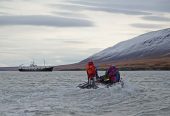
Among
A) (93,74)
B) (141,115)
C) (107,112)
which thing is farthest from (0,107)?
(93,74)

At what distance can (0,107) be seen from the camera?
3584cm

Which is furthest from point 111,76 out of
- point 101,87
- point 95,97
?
point 95,97

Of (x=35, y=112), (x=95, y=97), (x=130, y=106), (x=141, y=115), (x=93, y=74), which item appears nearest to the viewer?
(x=141, y=115)

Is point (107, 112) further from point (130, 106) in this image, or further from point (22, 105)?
point (22, 105)

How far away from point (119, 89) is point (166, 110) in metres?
20.6

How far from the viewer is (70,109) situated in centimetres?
3394

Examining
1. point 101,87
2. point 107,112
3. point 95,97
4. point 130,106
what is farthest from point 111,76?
point 107,112

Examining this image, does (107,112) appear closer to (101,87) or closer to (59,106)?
(59,106)

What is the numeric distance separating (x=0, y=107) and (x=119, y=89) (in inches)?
800

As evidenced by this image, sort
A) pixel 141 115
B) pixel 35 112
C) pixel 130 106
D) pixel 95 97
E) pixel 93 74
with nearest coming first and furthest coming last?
pixel 141 115, pixel 35 112, pixel 130 106, pixel 95 97, pixel 93 74

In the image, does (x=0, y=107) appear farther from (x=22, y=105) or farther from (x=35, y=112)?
(x=35, y=112)

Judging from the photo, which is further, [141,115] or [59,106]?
[59,106]

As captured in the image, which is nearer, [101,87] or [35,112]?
[35,112]

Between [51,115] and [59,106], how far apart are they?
Answer: 5.24 meters
